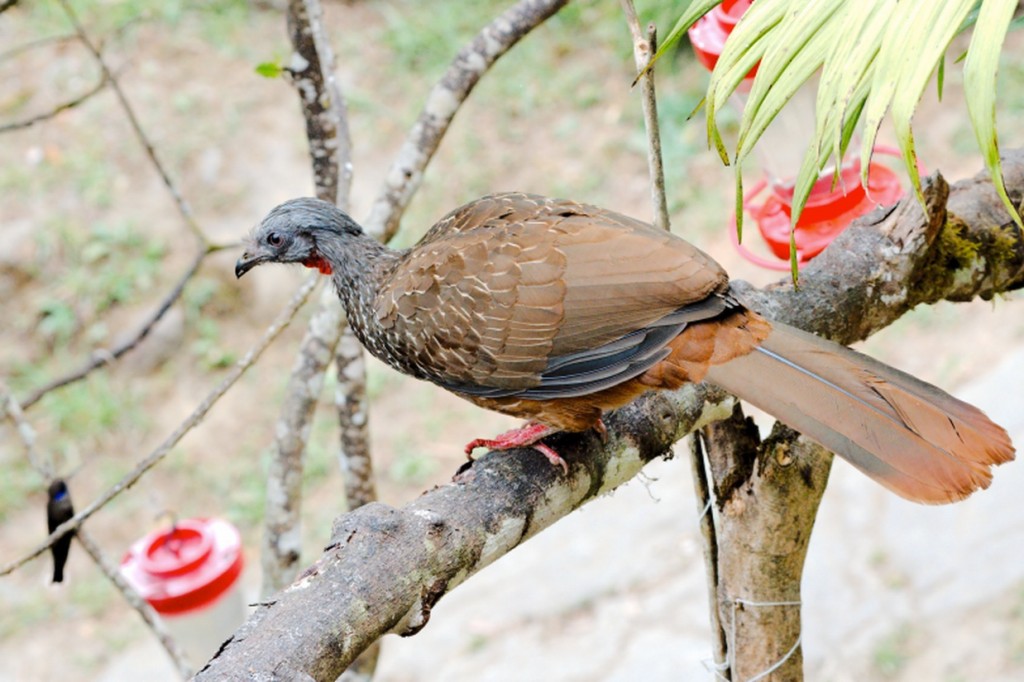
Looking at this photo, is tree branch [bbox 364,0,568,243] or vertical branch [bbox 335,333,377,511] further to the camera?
vertical branch [bbox 335,333,377,511]

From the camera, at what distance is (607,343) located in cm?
255

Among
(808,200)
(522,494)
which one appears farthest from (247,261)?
(808,200)

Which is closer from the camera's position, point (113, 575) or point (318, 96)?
point (113, 575)

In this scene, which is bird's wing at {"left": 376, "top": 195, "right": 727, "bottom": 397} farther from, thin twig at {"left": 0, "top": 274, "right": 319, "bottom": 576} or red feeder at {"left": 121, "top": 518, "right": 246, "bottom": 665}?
red feeder at {"left": 121, "top": 518, "right": 246, "bottom": 665}

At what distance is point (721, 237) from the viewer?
6.89 m

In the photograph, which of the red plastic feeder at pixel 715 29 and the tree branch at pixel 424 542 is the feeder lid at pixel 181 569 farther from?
the red plastic feeder at pixel 715 29

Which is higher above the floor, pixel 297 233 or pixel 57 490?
pixel 297 233

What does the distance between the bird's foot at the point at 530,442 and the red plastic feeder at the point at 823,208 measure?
0.84 m

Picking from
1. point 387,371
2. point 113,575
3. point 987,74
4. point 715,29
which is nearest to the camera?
point 987,74

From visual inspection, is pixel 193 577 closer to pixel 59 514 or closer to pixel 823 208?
pixel 59 514

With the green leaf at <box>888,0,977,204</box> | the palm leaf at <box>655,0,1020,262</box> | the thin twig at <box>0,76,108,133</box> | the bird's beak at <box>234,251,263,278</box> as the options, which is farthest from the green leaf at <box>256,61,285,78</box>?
the green leaf at <box>888,0,977,204</box>

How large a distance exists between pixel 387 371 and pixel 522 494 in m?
4.62

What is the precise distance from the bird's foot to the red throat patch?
2.14 ft

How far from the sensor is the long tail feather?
6.98 feet
